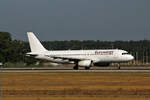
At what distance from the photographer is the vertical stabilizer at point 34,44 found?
97.2 m

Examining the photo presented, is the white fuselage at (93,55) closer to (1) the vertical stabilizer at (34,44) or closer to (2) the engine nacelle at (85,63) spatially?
(2) the engine nacelle at (85,63)

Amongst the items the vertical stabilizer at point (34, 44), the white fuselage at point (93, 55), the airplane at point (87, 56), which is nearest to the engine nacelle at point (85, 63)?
the airplane at point (87, 56)

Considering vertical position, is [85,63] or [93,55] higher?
[93,55]

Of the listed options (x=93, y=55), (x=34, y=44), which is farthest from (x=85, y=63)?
(x=34, y=44)

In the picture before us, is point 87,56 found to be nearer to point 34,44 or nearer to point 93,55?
point 93,55

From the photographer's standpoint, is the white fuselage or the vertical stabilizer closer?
the white fuselage

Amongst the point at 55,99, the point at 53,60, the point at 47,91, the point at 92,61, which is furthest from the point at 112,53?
the point at 55,99

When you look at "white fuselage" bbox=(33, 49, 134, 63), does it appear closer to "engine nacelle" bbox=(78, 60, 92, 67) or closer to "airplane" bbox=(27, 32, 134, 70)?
"airplane" bbox=(27, 32, 134, 70)

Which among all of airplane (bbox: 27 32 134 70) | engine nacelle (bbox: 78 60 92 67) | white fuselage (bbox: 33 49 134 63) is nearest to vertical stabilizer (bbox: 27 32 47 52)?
airplane (bbox: 27 32 134 70)

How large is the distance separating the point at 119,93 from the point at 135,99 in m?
4.71

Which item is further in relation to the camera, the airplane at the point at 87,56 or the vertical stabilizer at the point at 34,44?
the vertical stabilizer at the point at 34,44

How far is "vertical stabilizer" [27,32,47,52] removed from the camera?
97.2 metres

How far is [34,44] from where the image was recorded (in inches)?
3873

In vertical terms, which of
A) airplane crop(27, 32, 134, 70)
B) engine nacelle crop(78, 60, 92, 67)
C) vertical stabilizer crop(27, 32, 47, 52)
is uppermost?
vertical stabilizer crop(27, 32, 47, 52)
